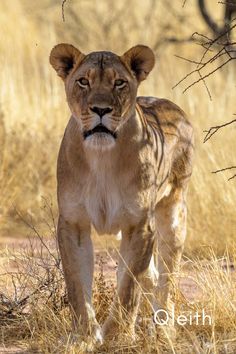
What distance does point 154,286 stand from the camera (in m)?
6.11

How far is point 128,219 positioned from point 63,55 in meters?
0.89

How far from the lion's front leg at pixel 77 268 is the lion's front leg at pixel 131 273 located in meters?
0.11

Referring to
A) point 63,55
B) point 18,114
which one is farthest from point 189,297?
point 18,114

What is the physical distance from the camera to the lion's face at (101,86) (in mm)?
5145

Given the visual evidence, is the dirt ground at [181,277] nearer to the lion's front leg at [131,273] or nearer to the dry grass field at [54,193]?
the dry grass field at [54,193]

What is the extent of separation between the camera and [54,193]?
9.66m

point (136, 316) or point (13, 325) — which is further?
point (13, 325)

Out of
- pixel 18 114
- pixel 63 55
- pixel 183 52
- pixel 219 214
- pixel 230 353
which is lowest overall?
pixel 230 353

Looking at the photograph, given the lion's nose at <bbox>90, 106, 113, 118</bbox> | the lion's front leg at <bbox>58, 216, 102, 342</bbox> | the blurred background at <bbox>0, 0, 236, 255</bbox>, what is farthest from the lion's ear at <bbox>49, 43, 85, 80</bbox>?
the lion's front leg at <bbox>58, 216, 102, 342</bbox>

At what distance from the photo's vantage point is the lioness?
5258mm

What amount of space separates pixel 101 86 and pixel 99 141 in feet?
0.97

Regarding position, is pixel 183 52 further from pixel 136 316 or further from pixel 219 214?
pixel 136 316

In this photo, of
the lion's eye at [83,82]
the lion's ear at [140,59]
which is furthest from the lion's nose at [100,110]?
the lion's ear at [140,59]

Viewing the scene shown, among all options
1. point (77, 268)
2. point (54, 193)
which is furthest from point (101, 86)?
point (54, 193)
